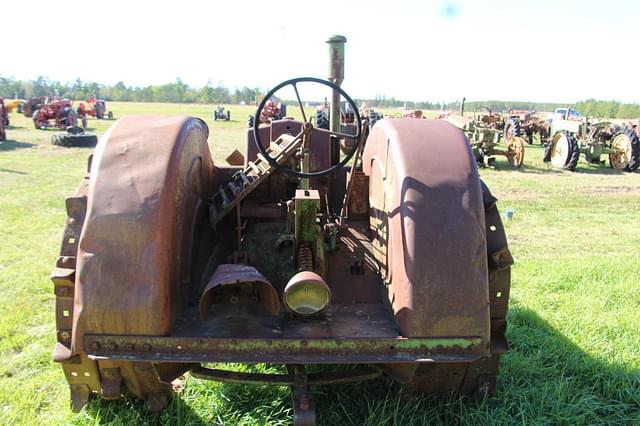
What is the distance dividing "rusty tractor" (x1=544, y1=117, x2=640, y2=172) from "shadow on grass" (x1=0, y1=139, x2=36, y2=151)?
17286 mm

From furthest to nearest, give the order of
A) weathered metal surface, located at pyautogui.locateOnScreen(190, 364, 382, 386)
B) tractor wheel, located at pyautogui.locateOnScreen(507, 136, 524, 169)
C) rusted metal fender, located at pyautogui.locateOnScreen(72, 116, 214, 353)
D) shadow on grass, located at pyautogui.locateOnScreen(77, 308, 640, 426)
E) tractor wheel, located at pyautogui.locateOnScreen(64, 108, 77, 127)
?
tractor wheel, located at pyautogui.locateOnScreen(64, 108, 77, 127) < tractor wheel, located at pyautogui.locateOnScreen(507, 136, 524, 169) < shadow on grass, located at pyautogui.locateOnScreen(77, 308, 640, 426) < weathered metal surface, located at pyautogui.locateOnScreen(190, 364, 382, 386) < rusted metal fender, located at pyautogui.locateOnScreen(72, 116, 214, 353)

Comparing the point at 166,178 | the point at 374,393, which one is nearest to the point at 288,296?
the point at 166,178

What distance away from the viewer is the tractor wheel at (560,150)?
15.7 metres

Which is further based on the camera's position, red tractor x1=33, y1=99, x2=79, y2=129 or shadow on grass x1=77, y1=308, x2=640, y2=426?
red tractor x1=33, y1=99, x2=79, y2=129

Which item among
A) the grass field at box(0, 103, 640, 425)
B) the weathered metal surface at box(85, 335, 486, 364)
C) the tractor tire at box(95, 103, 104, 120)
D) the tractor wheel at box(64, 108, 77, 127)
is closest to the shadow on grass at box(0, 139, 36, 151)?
the tractor wheel at box(64, 108, 77, 127)

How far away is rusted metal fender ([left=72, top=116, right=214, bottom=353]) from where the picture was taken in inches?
87.2

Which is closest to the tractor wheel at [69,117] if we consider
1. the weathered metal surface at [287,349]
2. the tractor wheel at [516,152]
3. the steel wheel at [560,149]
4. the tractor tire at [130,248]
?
the tractor wheel at [516,152]

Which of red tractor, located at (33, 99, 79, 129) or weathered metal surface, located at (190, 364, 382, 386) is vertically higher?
red tractor, located at (33, 99, 79, 129)

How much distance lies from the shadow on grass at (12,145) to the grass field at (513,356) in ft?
30.9

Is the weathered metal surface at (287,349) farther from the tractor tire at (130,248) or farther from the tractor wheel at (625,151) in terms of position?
the tractor wheel at (625,151)

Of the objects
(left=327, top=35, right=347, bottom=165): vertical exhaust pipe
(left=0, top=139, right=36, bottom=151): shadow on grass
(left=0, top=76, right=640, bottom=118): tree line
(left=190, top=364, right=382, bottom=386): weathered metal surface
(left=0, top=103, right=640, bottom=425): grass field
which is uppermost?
(left=0, top=76, right=640, bottom=118): tree line

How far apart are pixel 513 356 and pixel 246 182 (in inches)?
91.2

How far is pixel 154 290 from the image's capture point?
88.1 inches

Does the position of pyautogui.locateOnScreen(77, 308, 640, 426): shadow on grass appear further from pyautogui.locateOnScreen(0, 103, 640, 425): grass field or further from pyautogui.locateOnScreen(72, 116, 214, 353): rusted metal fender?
pyautogui.locateOnScreen(72, 116, 214, 353): rusted metal fender
